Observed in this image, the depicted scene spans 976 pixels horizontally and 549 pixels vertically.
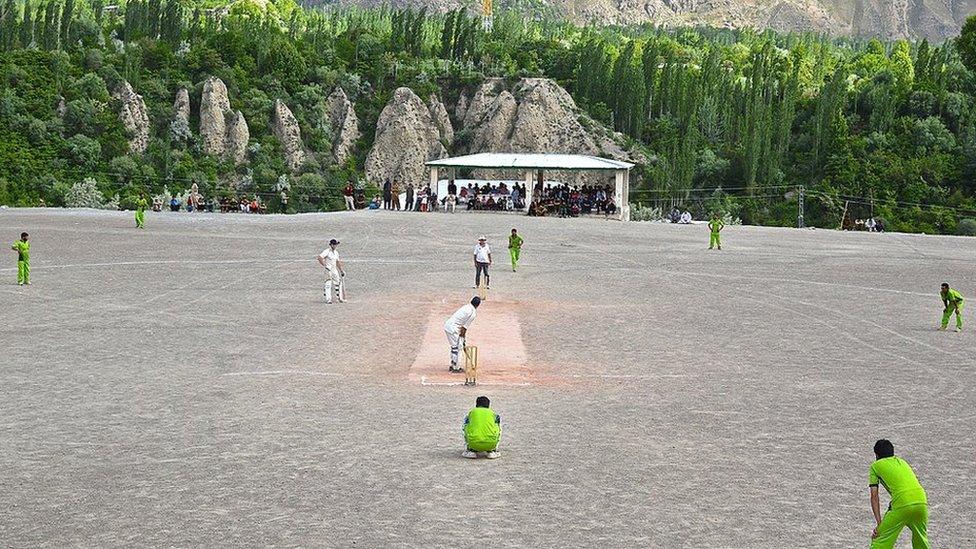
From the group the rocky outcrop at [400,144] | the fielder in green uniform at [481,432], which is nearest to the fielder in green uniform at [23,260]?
the fielder in green uniform at [481,432]

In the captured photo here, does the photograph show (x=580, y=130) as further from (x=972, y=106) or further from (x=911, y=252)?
(x=911, y=252)

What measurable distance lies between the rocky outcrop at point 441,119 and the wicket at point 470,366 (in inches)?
2997

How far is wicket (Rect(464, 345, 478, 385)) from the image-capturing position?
1953 cm

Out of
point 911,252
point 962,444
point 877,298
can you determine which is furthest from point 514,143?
point 962,444

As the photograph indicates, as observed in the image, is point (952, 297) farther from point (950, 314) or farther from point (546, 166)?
point (546, 166)

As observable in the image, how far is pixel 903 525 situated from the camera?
10.3 meters

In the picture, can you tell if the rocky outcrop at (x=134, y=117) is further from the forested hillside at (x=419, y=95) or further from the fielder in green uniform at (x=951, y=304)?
the fielder in green uniform at (x=951, y=304)

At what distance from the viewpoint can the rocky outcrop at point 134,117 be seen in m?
85.6

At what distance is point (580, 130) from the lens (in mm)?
93438

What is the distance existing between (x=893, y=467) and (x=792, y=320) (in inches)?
699

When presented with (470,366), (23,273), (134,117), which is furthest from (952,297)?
(134,117)

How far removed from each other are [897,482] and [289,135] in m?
82.0

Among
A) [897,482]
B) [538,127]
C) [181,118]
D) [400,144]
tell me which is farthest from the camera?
[538,127]

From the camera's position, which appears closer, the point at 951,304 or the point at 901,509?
the point at 901,509
